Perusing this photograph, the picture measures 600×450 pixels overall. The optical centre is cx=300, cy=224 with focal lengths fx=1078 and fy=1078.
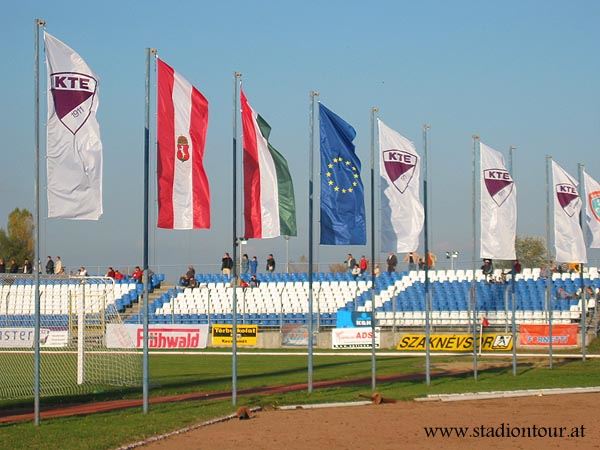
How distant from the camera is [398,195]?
26.5 metres

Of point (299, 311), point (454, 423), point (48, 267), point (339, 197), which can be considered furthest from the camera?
point (48, 267)

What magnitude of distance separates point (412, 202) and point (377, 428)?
8.35 m

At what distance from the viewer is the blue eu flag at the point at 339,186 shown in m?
25.1

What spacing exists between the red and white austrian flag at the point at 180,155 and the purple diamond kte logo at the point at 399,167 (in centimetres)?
644

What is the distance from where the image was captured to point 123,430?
18.9 meters

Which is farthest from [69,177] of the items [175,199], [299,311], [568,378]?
[299,311]

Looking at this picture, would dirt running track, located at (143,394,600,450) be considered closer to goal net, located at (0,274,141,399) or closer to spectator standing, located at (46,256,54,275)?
goal net, located at (0,274,141,399)

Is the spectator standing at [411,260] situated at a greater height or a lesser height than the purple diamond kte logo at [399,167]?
lesser

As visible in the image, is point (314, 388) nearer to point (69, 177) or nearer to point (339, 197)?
point (339, 197)

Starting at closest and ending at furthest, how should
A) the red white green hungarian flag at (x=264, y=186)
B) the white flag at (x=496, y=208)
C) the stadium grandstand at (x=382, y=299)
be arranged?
1. the red white green hungarian flag at (x=264, y=186)
2. the white flag at (x=496, y=208)
3. the stadium grandstand at (x=382, y=299)

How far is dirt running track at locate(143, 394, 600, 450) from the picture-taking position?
1761cm

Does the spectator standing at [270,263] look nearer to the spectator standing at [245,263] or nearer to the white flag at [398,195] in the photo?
the spectator standing at [245,263]

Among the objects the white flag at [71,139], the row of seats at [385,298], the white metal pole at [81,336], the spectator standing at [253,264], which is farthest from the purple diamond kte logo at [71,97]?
the spectator standing at [253,264]

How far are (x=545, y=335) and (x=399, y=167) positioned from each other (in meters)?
19.1
